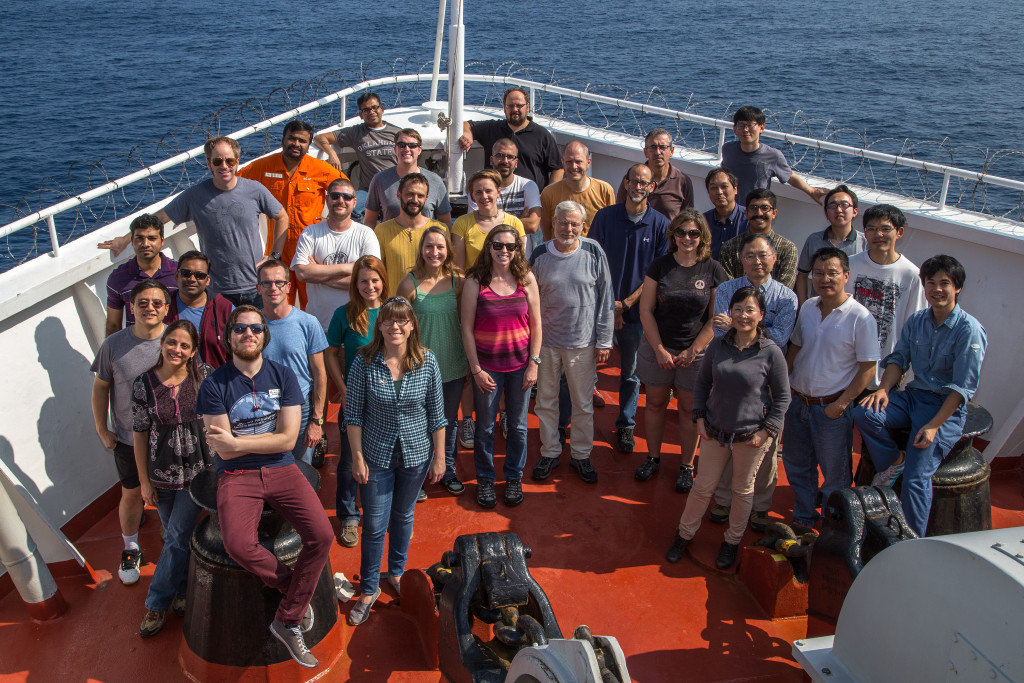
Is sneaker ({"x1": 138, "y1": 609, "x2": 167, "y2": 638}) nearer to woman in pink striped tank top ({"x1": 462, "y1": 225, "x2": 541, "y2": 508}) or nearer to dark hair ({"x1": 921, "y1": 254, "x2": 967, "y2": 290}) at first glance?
woman in pink striped tank top ({"x1": 462, "y1": 225, "x2": 541, "y2": 508})

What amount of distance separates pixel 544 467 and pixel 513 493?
0.41 meters

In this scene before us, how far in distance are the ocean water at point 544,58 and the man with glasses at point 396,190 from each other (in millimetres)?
13728

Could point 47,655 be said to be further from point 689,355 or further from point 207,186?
point 689,355

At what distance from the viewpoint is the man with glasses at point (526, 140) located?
739 centimetres

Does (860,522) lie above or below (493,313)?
below

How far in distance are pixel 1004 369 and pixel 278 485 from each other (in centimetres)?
560

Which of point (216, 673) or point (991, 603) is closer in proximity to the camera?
point (991, 603)

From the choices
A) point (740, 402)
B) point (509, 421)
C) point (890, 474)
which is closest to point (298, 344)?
point (509, 421)

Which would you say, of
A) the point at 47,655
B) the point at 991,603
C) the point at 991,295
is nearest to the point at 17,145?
the point at 47,655

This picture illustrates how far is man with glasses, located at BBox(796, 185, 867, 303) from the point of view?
588 cm

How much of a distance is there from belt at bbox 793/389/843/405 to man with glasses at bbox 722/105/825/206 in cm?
243

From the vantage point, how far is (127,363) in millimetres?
4812

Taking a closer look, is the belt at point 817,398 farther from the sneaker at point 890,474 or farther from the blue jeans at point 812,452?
the sneaker at point 890,474

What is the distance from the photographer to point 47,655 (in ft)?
15.4
